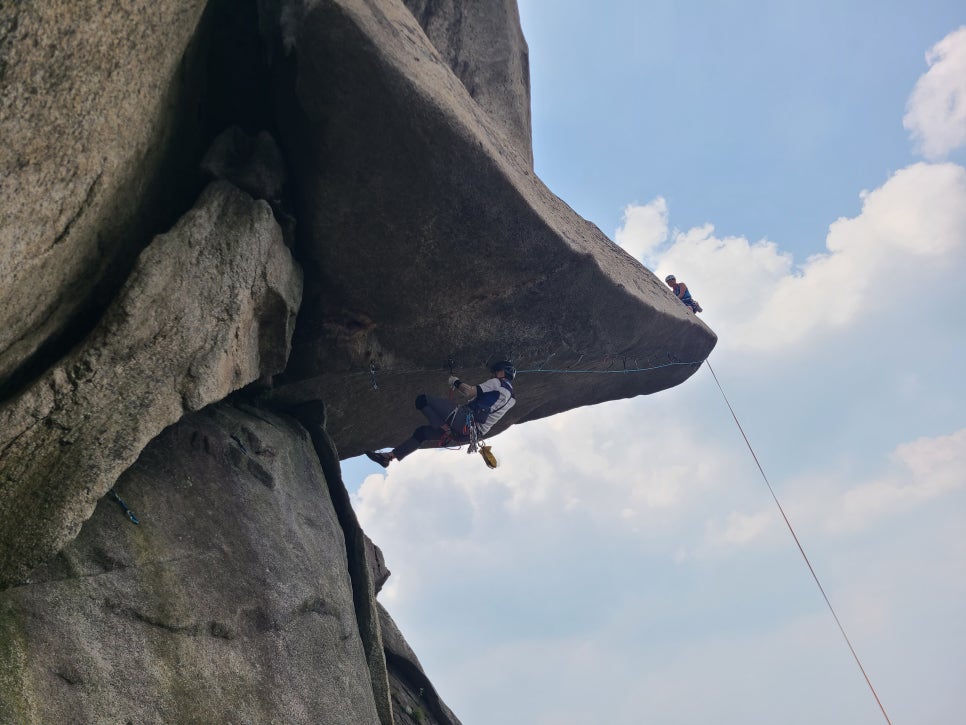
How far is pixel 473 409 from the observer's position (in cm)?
917

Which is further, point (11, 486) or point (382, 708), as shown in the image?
point (382, 708)

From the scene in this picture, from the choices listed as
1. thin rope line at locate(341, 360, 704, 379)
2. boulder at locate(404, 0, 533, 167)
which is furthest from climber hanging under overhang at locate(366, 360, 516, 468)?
boulder at locate(404, 0, 533, 167)

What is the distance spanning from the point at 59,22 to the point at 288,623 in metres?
4.53

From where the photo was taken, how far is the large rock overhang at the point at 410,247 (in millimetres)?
6848

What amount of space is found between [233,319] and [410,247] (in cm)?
217

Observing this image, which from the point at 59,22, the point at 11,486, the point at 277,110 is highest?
the point at 277,110

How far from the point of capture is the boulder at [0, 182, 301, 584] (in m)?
4.95

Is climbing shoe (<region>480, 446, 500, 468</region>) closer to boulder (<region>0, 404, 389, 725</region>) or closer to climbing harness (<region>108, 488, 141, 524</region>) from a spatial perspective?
boulder (<region>0, 404, 389, 725</region>)

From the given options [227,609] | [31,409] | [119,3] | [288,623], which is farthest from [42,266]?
[288,623]

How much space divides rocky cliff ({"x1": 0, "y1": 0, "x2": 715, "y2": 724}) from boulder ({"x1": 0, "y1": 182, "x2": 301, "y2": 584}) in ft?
0.05

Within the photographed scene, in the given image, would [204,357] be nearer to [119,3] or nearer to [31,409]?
[31,409]

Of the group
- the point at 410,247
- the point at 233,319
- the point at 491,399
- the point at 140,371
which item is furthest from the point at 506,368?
the point at 140,371

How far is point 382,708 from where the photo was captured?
745 centimetres

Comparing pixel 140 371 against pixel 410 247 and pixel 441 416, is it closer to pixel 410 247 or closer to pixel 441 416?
pixel 410 247
